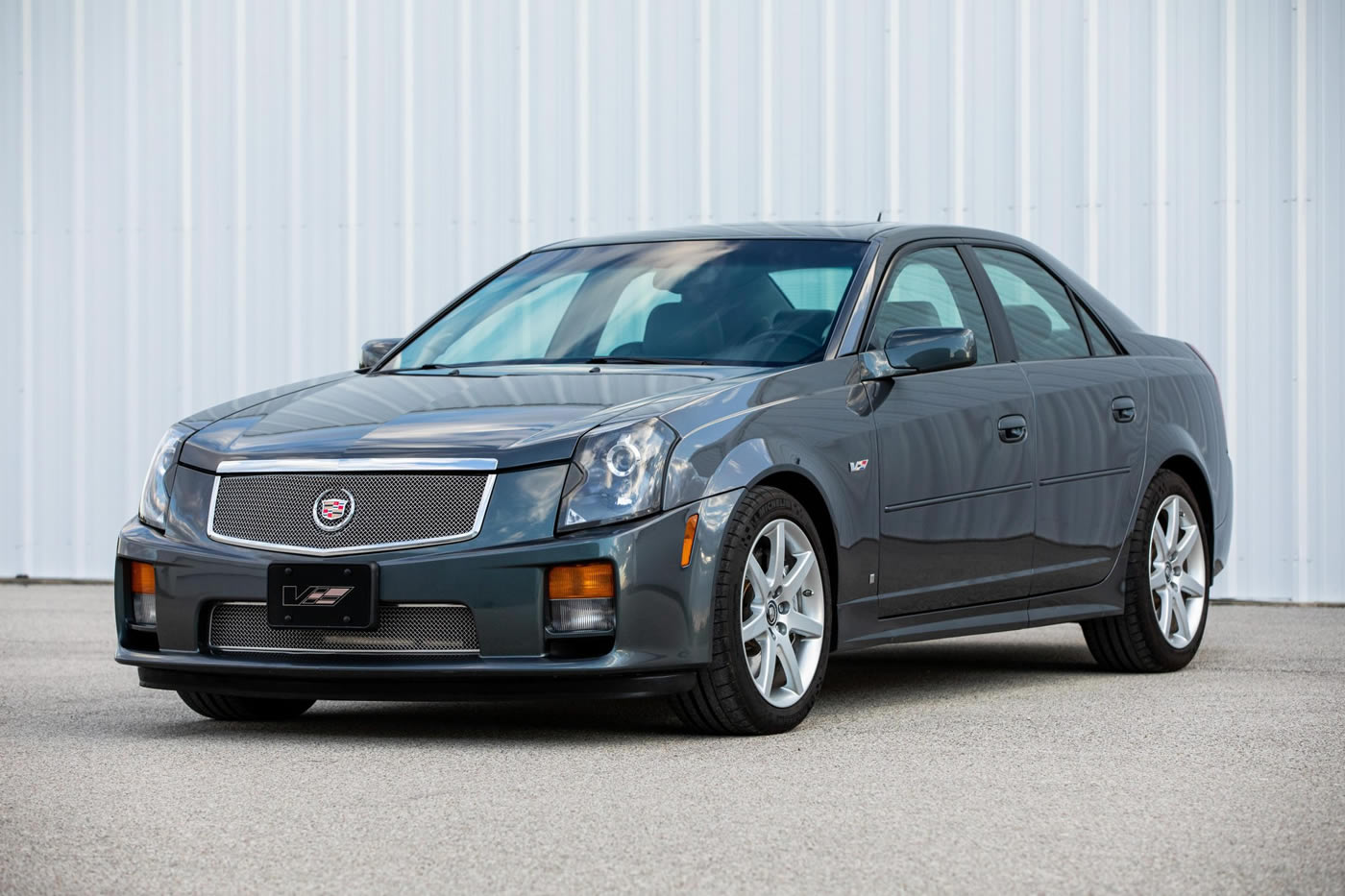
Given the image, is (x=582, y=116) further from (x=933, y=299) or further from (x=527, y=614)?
(x=527, y=614)

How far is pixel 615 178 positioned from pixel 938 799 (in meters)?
8.05

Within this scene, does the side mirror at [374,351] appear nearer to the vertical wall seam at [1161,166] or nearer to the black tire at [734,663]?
the black tire at [734,663]

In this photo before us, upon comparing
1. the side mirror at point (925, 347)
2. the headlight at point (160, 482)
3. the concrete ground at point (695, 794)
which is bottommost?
the concrete ground at point (695, 794)

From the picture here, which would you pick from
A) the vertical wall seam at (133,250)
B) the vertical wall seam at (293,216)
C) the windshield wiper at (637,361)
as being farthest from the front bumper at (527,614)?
the vertical wall seam at (133,250)

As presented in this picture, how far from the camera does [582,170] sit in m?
12.2

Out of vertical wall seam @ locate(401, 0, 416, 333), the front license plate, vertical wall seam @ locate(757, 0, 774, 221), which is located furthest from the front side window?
vertical wall seam @ locate(401, 0, 416, 333)

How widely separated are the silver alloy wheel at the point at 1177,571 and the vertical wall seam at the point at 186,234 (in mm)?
7120

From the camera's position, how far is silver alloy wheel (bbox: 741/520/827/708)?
5598 millimetres

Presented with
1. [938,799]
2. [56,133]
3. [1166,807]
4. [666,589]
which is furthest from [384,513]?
[56,133]

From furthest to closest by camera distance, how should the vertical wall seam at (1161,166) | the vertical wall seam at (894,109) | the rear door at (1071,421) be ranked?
the vertical wall seam at (894,109), the vertical wall seam at (1161,166), the rear door at (1071,421)

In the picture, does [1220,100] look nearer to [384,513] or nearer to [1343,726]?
[1343,726]

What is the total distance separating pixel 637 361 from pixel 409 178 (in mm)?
6564

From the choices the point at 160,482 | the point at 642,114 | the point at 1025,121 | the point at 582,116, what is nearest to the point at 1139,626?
the point at 160,482

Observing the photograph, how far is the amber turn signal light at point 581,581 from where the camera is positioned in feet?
17.2
